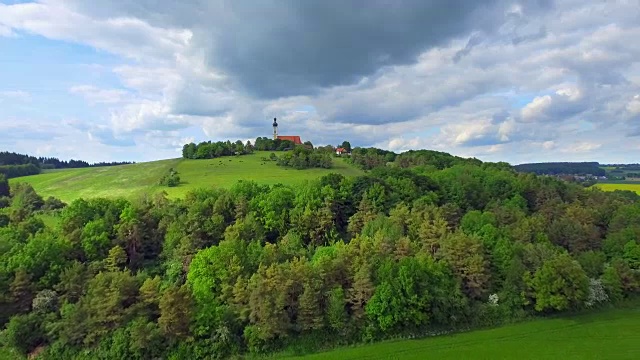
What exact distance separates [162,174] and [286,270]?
64.8 m

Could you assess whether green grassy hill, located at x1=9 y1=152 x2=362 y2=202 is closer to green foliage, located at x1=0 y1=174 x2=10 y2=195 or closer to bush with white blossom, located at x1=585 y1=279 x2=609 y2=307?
green foliage, located at x1=0 y1=174 x2=10 y2=195

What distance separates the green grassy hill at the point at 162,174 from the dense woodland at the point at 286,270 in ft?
67.4

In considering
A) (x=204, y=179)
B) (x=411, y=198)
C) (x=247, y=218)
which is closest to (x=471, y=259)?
(x=411, y=198)

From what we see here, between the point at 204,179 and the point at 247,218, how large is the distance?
122 ft

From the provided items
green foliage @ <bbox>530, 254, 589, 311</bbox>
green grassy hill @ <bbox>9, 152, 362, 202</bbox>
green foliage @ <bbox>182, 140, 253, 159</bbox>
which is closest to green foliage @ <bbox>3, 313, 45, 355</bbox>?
green grassy hill @ <bbox>9, 152, 362, 202</bbox>

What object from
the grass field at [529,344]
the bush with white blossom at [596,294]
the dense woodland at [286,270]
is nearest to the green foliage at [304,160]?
the dense woodland at [286,270]

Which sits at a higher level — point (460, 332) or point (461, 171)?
point (461, 171)

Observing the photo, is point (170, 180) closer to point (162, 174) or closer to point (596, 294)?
point (162, 174)

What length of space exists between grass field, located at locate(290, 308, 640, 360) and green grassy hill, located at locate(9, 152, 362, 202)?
49.1 metres

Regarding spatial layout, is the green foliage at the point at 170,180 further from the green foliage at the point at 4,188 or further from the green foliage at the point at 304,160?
the green foliage at the point at 4,188

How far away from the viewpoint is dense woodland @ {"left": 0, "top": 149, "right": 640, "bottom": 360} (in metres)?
42.6

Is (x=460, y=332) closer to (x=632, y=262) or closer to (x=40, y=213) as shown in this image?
(x=632, y=262)

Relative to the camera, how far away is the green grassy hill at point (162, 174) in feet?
301

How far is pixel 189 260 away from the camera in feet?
182
